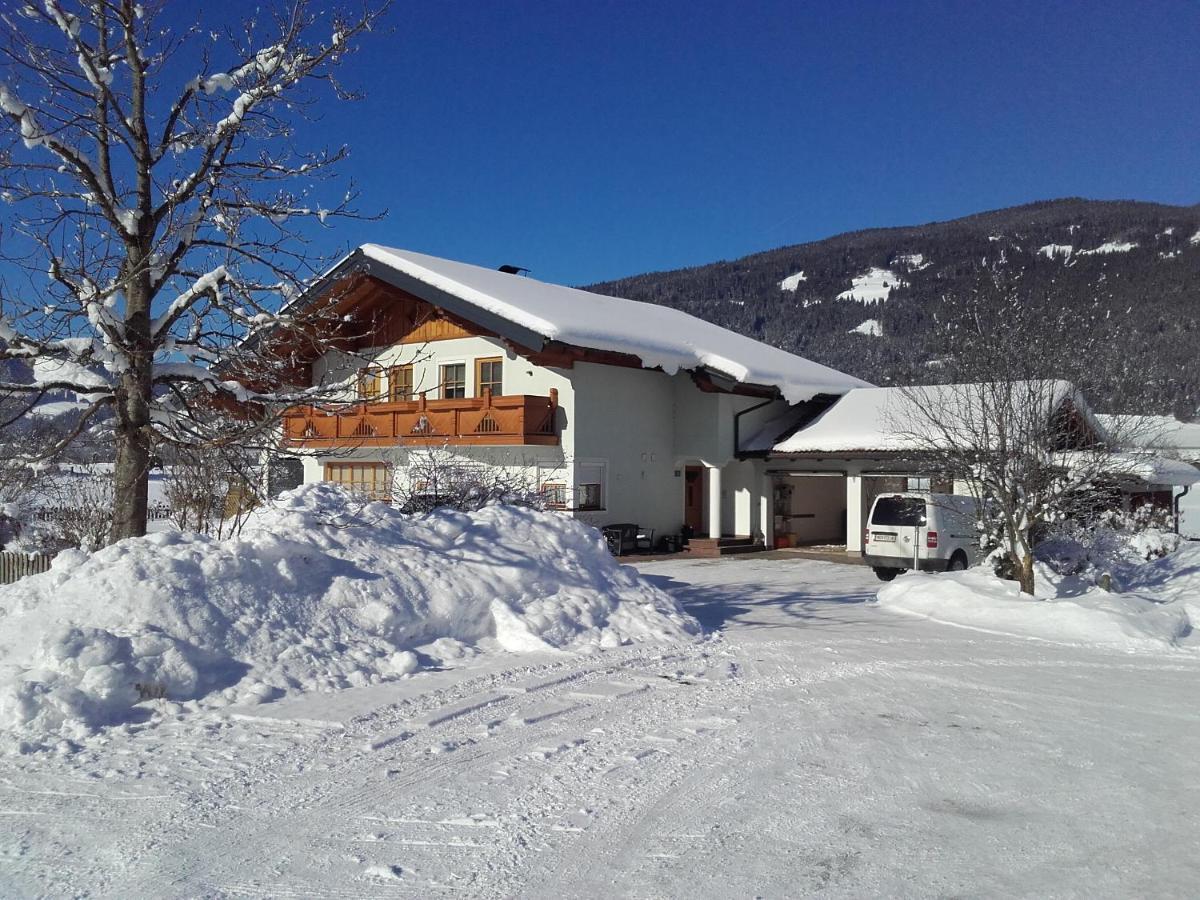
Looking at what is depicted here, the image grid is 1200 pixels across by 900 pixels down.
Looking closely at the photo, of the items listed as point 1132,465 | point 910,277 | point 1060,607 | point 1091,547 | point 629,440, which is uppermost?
point 910,277

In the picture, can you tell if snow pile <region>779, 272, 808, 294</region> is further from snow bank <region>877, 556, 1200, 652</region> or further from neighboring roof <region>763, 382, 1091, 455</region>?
snow bank <region>877, 556, 1200, 652</region>

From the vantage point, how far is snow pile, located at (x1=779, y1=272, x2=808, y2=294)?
166 m

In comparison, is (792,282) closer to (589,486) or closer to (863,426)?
(863,426)

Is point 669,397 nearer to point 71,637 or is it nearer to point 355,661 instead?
point 355,661

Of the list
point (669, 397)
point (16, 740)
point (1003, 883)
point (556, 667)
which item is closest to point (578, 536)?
point (556, 667)

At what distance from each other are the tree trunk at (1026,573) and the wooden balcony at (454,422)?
1218 cm

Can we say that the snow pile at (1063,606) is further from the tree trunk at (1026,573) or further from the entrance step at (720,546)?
the entrance step at (720,546)

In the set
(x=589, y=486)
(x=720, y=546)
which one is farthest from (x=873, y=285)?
(x=589, y=486)

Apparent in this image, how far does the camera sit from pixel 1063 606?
12.8 meters

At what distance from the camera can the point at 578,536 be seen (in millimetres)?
12359

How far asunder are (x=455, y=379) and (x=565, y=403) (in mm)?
4100

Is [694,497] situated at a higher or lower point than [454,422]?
lower

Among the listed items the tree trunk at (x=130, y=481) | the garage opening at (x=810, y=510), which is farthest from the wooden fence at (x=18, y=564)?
the garage opening at (x=810, y=510)

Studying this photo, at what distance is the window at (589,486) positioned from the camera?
80.8 feet
